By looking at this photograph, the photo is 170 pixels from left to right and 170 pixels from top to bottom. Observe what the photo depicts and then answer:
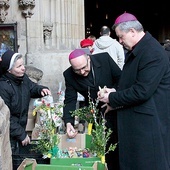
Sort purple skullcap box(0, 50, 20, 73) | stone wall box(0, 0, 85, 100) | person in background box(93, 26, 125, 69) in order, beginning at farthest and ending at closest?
stone wall box(0, 0, 85, 100)
person in background box(93, 26, 125, 69)
purple skullcap box(0, 50, 20, 73)

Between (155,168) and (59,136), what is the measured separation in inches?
42.5

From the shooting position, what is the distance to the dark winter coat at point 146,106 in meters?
3.07

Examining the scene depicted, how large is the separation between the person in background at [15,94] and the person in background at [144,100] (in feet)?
3.84

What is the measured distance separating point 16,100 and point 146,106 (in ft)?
4.85

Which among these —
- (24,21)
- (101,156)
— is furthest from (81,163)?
(24,21)

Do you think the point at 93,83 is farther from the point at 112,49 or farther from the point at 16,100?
the point at 112,49

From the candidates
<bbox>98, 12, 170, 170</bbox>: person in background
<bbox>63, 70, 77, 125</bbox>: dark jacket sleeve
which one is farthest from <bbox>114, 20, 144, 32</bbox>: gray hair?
<bbox>63, 70, 77, 125</bbox>: dark jacket sleeve

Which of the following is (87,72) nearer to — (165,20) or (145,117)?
(145,117)

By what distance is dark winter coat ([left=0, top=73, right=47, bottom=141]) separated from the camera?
394 cm

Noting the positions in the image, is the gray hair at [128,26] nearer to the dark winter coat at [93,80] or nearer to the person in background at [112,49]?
the dark winter coat at [93,80]

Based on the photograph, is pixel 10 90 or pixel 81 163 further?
pixel 10 90

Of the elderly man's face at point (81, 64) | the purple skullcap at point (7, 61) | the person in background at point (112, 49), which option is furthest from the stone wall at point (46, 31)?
the elderly man's face at point (81, 64)

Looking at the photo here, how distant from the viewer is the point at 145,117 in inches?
124

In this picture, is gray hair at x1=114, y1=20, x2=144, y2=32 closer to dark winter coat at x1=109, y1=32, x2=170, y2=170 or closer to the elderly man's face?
dark winter coat at x1=109, y1=32, x2=170, y2=170
